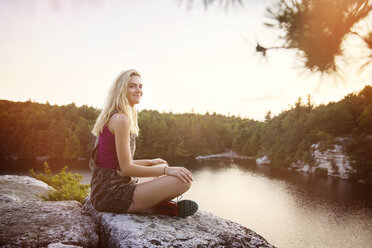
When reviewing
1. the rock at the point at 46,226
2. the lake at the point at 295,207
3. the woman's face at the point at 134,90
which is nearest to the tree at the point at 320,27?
the woman's face at the point at 134,90

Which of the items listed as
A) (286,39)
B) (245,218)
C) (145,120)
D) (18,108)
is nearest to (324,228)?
(245,218)

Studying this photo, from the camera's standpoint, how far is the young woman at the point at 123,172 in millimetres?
2410

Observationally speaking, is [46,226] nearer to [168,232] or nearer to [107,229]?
[107,229]

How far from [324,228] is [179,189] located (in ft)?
78.8

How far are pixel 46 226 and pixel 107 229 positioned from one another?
1.77ft

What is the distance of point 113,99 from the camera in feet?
8.42

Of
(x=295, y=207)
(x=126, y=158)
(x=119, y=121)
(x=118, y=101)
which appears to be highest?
(x=118, y=101)

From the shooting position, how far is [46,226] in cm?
239

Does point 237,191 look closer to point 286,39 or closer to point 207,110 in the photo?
point 286,39

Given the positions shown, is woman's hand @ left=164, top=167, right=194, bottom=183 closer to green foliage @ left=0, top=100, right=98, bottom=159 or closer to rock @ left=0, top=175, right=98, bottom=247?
rock @ left=0, top=175, right=98, bottom=247

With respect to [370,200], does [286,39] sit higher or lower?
higher

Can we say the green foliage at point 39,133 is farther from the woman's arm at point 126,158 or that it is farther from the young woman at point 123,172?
the woman's arm at point 126,158

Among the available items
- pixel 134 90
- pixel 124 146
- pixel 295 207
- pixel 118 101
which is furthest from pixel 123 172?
pixel 295 207

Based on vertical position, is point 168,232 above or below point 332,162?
above
